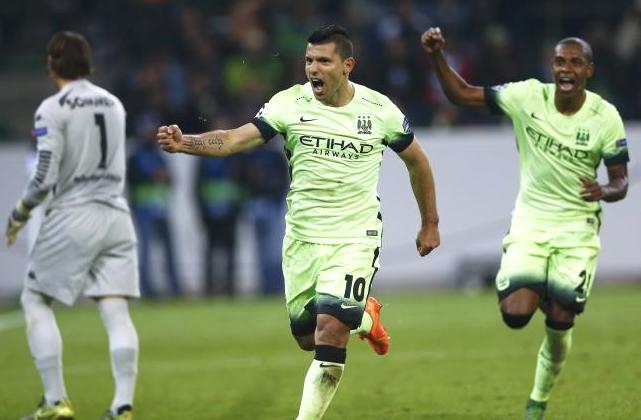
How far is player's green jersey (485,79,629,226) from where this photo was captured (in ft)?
33.9

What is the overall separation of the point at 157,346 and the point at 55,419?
6.14 meters

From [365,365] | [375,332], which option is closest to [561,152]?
[375,332]

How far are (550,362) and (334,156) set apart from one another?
2239mm

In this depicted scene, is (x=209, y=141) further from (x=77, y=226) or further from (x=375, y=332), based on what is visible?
(x=77, y=226)

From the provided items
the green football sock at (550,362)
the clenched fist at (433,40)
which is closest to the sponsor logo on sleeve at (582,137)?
the clenched fist at (433,40)

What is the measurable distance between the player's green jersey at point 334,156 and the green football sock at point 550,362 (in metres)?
1.69

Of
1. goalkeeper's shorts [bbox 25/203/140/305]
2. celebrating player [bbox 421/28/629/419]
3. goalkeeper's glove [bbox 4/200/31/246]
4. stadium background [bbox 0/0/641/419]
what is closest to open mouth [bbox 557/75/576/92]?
celebrating player [bbox 421/28/629/419]

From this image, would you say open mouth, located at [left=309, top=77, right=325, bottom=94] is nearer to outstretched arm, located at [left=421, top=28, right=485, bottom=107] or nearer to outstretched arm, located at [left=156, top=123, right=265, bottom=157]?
outstretched arm, located at [left=156, top=123, right=265, bottom=157]

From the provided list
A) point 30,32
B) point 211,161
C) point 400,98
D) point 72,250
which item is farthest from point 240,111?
point 72,250

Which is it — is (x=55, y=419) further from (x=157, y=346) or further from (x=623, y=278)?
(x=623, y=278)

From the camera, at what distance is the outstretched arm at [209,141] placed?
27.7 feet

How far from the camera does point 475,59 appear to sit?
22125 mm

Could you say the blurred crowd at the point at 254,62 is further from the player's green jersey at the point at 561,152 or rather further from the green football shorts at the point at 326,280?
the green football shorts at the point at 326,280

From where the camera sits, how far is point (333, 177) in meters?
9.09
